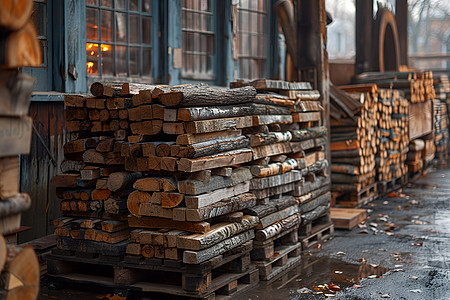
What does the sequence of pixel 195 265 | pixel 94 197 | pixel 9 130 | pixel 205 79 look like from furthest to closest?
1. pixel 205 79
2. pixel 94 197
3. pixel 195 265
4. pixel 9 130

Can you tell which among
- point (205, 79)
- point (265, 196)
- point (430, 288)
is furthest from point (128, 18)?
point (430, 288)

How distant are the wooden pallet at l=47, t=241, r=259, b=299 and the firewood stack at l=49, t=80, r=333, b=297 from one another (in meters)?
0.02

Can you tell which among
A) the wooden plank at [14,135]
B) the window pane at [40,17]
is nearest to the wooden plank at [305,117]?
the window pane at [40,17]

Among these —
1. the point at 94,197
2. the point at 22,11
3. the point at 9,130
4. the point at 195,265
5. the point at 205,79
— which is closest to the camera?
the point at 22,11

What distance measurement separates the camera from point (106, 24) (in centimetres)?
924

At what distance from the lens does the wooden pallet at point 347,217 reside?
9.54 meters

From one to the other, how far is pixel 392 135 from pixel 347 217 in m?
4.15

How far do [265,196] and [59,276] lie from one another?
2.48 metres

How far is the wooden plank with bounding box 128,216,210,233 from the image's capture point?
5848mm

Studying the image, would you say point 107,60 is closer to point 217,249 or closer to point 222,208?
point 222,208

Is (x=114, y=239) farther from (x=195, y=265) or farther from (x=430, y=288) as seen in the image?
(x=430, y=288)

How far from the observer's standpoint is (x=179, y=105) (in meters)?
5.95

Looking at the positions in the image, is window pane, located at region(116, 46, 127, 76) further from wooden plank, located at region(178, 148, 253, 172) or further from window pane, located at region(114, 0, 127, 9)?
wooden plank, located at region(178, 148, 253, 172)

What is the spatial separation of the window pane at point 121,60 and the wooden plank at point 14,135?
6.07m
